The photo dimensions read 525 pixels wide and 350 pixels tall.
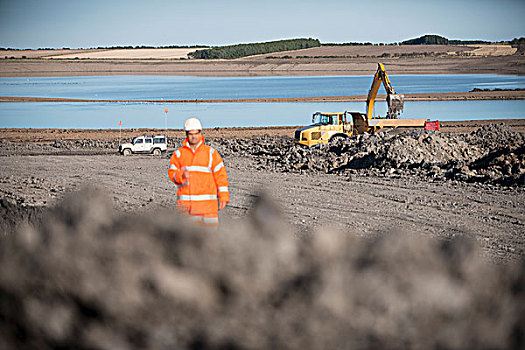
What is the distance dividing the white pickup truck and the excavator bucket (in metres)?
10.0

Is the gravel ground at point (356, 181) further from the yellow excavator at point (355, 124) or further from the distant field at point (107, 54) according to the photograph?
the distant field at point (107, 54)

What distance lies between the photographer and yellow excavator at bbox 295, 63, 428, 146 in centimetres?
2462

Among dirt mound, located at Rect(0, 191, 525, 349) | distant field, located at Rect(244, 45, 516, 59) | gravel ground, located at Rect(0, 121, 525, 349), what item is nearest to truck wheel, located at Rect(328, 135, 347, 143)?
gravel ground, located at Rect(0, 121, 525, 349)

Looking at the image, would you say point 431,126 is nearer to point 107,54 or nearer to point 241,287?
point 241,287

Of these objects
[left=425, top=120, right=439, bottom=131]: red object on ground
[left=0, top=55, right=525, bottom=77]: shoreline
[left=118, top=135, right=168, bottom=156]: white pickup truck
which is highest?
[left=0, top=55, right=525, bottom=77]: shoreline

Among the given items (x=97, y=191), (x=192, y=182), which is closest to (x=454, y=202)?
(x=192, y=182)

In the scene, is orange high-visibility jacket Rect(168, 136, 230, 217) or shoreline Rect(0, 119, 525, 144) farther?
shoreline Rect(0, 119, 525, 144)

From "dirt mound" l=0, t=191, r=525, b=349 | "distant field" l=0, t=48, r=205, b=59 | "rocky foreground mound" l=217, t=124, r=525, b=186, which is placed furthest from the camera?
"distant field" l=0, t=48, r=205, b=59

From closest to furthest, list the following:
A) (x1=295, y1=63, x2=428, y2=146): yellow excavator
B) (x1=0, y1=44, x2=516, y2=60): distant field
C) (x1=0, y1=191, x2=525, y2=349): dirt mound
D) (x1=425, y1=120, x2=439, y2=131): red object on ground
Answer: (x1=0, y1=191, x2=525, y2=349): dirt mound, (x1=295, y1=63, x2=428, y2=146): yellow excavator, (x1=425, y1=120, x2=439, y2=131): red object on ground, (x1=0, y1=44, x2=516, y2=60): distant field

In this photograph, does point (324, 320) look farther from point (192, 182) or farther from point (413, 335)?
point (192, 182)

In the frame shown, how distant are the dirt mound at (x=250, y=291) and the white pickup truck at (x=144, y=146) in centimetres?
2150

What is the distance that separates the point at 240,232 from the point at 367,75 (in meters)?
103

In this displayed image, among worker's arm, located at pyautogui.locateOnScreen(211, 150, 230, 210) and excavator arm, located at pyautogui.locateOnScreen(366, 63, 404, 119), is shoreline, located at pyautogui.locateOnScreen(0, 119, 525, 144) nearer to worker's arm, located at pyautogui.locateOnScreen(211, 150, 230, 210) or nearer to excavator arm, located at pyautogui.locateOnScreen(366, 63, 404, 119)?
excavator arm, located at pyautogui.locateOnScreen(366, 63, 404, 119)

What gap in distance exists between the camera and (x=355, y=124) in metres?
27.1
